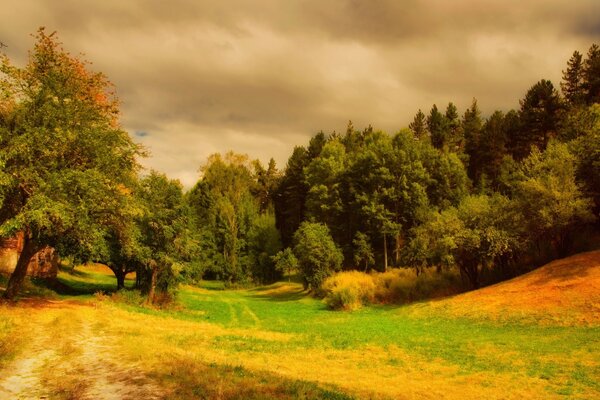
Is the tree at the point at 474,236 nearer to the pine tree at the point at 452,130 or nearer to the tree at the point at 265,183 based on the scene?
the pine tree at the point at 452,130

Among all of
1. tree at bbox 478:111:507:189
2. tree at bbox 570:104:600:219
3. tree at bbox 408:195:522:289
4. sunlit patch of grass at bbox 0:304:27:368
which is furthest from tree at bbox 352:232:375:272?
sunlit patch of grass at bbox 0:304:27:368

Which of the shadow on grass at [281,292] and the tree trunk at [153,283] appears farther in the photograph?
the shadow on grass at [281,292]

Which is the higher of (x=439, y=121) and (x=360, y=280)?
(x=439, y=121)

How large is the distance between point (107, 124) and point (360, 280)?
30.7 metres

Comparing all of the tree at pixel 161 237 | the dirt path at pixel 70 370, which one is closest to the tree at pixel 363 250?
the tree at pixel 161 237

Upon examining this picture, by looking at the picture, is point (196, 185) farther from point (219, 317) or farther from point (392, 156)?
→ point (219, 317)

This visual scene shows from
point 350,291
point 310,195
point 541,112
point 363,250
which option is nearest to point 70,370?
point 350,291

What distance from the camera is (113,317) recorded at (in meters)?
25.6

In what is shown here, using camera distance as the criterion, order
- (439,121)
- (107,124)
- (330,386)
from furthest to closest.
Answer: (439,121) < (107,124) < (330,386)

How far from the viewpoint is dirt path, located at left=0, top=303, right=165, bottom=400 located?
10.7 m

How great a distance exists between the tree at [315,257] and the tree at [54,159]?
30.7 metres

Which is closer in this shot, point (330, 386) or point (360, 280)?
point (330, 386)

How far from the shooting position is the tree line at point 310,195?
80.0 feet

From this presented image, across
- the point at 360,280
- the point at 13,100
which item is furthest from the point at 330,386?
the point at 360,280
